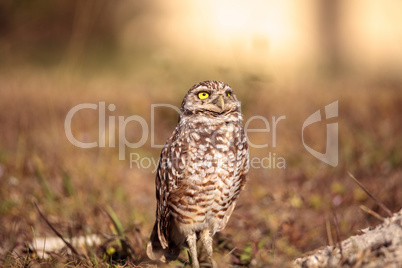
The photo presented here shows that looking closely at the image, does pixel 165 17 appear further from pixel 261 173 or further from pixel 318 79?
pixel 261 173

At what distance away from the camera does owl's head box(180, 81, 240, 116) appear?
8.39ft

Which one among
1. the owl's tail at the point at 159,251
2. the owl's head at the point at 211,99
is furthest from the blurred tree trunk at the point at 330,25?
the owl's tail at the point at 159,251

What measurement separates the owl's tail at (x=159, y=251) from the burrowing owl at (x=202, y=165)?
113 mm

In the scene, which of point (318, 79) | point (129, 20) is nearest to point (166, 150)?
point (129, 20)

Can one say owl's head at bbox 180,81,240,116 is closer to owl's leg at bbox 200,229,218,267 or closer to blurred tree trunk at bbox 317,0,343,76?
owl's leg at bbox 200,229,218,267

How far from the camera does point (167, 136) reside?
5.35 meters

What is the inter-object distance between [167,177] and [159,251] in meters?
0.61

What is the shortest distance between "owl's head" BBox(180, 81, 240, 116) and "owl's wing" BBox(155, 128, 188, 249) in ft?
0.75

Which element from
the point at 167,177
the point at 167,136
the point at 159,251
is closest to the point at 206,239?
the point at 159,251

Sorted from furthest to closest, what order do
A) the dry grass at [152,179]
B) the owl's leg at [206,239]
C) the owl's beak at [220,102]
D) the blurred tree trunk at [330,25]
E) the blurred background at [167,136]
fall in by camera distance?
the blurred tree trunk at [330,25] → the blurred background at [167,136] → the dry grass at [152,179] → the owl's leg at [206,239] → the owl's beak at [220,102]

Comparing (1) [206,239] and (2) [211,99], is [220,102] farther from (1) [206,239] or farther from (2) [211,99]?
(1) [206,239]

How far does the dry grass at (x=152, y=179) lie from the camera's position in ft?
10.2

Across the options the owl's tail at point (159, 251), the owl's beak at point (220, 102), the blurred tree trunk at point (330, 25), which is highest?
the blurred tree trunk at point (330, 25)

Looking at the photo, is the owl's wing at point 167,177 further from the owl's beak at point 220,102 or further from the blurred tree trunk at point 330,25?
the blurred tree trunk at point 330,25
